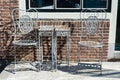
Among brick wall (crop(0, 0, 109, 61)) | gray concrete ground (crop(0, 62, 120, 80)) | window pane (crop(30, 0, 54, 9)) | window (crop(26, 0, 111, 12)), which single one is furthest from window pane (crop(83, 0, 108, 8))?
gray concrete ground (crop(0, 62, 120, 80))

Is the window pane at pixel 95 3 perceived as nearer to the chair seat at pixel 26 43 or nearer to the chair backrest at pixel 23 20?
the chair backrest at pixel 23 20

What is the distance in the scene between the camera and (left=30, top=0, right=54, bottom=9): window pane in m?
6.76

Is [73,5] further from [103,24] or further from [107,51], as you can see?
[107,51]

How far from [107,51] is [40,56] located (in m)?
1.42

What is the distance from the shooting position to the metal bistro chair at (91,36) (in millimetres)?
6496

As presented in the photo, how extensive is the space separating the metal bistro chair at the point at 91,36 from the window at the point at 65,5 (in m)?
0.11

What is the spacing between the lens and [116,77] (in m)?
5.95

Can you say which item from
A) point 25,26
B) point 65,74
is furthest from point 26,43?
point 65,74

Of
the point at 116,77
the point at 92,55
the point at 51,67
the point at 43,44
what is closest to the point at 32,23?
the point at 43,44

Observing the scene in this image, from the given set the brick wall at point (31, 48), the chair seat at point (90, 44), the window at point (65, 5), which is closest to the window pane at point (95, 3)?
the window at point (65, 5)

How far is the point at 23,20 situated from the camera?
6.52m

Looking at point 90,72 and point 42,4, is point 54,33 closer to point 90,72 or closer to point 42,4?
point 42,4

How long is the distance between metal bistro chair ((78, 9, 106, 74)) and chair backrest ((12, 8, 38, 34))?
1.02 m

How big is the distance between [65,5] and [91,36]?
33.3 inches
